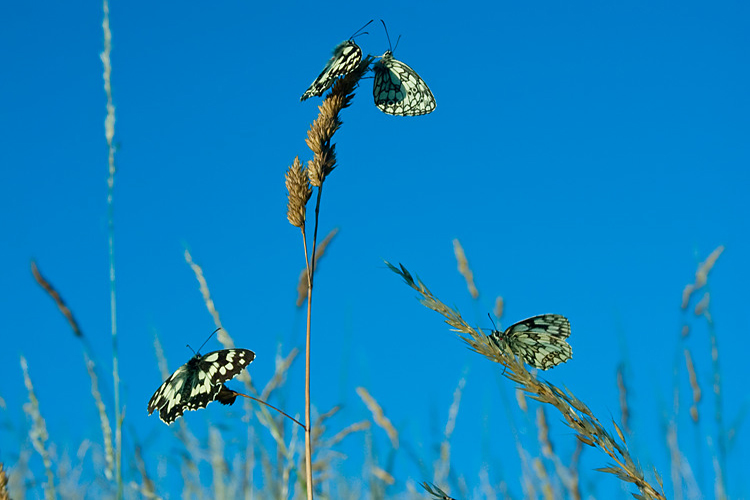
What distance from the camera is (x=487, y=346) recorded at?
95cm

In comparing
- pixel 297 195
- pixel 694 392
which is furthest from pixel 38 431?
pixel 694 392

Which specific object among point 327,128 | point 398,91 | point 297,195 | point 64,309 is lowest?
point 297,195

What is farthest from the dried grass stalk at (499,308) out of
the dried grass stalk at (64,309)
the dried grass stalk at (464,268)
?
the dried grass stalk at (64,309)

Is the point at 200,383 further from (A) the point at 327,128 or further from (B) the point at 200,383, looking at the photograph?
(A) the point at 327,128

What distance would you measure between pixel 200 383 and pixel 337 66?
32.8 inches

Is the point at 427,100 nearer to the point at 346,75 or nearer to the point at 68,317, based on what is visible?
the point at 346,75

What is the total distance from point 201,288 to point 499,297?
1.16m

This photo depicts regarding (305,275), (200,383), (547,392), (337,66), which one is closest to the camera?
(547,392)

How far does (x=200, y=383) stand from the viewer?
4.63 feet

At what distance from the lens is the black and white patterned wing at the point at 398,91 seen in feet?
7.69

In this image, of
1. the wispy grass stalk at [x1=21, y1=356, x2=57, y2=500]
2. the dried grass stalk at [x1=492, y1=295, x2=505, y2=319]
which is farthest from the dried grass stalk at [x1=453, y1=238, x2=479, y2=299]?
the wispy grass stalk at [x1=21, y1=356, x2=57, y2=500]

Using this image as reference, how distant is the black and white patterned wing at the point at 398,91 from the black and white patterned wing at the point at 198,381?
1238mm

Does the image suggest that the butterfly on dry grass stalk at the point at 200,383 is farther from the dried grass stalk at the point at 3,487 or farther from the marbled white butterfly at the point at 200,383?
the dried grass stalk at the point at 3,487

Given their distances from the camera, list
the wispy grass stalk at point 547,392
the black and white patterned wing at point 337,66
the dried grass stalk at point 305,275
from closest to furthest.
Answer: the wispy grass stalk at point 547,392
the black and white patterned wing at point 337,66
the dried grass stalk at point 305,275
